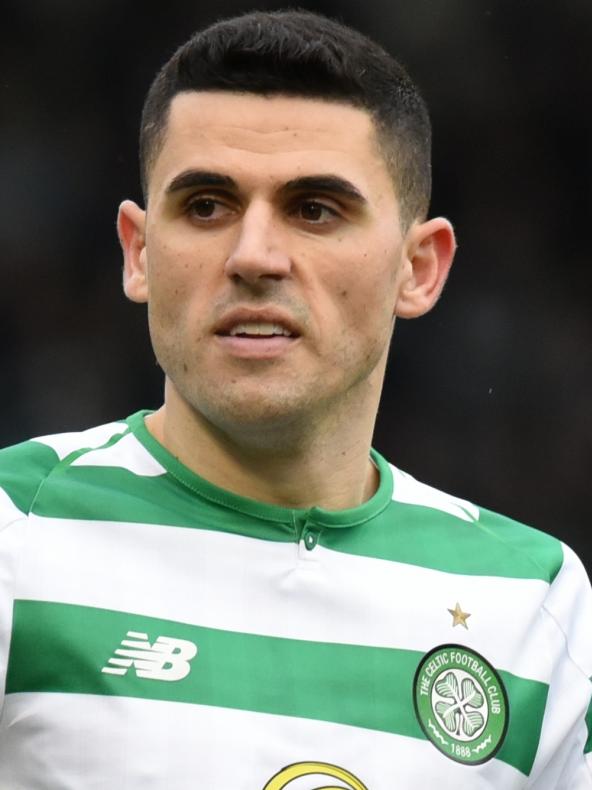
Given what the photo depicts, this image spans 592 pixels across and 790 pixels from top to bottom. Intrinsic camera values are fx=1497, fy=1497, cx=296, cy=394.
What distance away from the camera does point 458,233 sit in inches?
259

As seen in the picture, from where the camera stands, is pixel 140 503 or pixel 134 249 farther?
pixel 134 249

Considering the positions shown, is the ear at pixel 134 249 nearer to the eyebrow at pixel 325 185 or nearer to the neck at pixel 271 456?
the neck at pixel 271 456

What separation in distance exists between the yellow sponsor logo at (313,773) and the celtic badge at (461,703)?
0.63ft

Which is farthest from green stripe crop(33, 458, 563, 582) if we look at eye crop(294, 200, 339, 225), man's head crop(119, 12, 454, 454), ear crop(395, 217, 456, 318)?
eye crop(294, 200, 339, 225)

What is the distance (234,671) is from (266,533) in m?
0.28

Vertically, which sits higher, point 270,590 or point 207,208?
→ point 207,208

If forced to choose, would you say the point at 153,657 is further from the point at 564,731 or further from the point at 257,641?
the point at 564,731

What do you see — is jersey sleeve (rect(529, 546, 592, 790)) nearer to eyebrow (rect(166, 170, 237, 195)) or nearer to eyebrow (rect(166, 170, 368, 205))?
eyebrow (rect(166, 170, 368, 205))

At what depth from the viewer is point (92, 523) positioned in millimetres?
2570

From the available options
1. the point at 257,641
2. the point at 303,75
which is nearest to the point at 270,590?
the point at 257,641

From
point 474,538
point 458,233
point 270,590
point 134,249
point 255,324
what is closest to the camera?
point 255,324

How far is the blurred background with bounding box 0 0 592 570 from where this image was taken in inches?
250

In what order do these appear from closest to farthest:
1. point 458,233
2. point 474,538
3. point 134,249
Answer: point 134,249 → point 474,538 → point 458,233

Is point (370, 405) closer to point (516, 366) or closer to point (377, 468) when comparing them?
point (377, 468)
